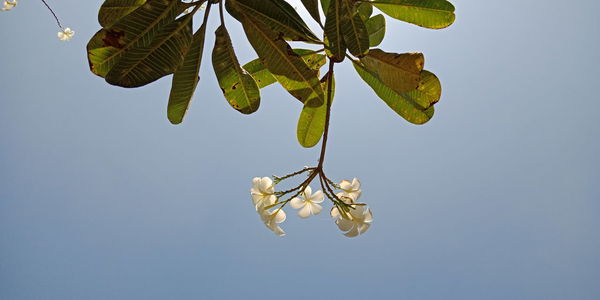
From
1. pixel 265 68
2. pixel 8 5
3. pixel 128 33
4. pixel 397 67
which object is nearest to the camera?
pixel 128 33

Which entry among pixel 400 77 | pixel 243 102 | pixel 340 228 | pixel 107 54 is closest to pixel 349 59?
pixel 400 77

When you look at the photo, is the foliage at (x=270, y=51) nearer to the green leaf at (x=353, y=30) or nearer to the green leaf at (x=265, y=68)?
the green leaf at (x=353, y=30)

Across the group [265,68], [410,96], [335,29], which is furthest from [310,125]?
[335,29]

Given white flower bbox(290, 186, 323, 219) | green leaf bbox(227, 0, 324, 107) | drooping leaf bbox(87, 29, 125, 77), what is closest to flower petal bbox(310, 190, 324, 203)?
white flower bbox(290, 186, 323, 219)

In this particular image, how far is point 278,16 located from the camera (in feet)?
3.46

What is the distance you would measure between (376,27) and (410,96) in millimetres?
229

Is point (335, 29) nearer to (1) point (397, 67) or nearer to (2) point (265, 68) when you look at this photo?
(1) point (397, 67)

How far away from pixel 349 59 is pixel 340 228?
465mm

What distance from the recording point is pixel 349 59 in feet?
3.93

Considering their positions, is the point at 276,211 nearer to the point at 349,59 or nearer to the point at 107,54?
the point at 349,59

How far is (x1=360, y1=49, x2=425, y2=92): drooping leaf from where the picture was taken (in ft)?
3.49

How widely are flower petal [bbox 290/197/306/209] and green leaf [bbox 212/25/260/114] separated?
272 millimetres

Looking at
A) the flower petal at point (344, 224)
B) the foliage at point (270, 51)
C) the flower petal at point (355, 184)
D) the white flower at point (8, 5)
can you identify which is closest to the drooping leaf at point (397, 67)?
the foliage at point (270, 51)

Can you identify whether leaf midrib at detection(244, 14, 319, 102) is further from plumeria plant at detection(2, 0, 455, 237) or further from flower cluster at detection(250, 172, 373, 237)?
flower cluster at detection(250, 172, 373, 237)
